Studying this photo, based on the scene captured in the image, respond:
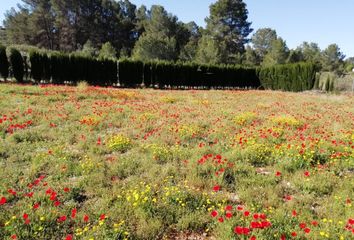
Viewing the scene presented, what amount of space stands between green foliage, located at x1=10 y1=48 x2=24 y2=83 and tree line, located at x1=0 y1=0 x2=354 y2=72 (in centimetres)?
1848

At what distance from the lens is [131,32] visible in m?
59.1

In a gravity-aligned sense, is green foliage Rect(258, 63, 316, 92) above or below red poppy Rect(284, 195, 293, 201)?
above

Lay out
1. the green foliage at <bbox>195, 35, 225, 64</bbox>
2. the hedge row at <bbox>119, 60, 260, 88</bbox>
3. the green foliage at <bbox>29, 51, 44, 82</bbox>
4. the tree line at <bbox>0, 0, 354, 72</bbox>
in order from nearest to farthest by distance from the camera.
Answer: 1. the green foliage at <bbox>29, 51, 44, 82</bbox>
2. the hedge row at <bbox>119, 60, 260, 88</bbox>
3. the green foliage at <bbox>195, 35, 225, 64</bbox>
4. the tree line at <bbox>0, 0, 354, 72</bbox>

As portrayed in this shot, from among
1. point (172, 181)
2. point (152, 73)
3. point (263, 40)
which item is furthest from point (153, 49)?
point (172, 181)

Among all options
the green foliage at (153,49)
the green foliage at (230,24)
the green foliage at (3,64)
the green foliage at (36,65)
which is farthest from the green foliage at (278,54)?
the green foliage at (3,64)

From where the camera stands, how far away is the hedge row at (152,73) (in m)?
23.5

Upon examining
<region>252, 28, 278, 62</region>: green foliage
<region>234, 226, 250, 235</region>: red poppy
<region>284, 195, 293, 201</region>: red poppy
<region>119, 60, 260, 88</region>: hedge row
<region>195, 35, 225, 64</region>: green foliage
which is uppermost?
<region>252, 28, 278, 62</region>: green foliage

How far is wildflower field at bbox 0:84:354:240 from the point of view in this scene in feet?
11.2

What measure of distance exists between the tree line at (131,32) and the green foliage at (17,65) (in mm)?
18483

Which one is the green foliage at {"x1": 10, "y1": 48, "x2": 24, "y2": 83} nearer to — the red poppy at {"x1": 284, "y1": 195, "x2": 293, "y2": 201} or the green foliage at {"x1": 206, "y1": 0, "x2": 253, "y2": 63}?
the red poppy at {"x1": 284, "y1": 195, "x2": 293, "y2": 201}

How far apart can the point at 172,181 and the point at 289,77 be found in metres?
25.6

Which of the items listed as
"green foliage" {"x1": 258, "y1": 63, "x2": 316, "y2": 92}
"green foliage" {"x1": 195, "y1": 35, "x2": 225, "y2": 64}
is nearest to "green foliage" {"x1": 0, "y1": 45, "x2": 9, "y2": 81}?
"green foliage" {"x1": 258, "y1": 63, "x2": 316, "y2": 92}

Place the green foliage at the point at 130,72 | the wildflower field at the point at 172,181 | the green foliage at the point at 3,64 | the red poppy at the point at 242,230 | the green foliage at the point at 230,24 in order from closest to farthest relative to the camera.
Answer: the red poppy at the point at 242,230, the wildflower field at the point at 172,181, the green foliage at the point at 3,64, the green foliage at the point at 130,72, the green foliage at the point at 230,24

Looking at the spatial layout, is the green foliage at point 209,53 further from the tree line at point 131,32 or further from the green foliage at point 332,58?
the green foliage at point 332,58
